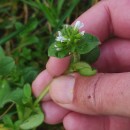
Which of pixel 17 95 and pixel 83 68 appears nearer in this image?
pixel 83 68

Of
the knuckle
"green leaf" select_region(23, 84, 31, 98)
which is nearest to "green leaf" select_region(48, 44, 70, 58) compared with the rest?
the knuckle

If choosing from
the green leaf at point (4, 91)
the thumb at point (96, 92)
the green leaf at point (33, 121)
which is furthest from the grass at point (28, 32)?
the thumb at point (96, 92)

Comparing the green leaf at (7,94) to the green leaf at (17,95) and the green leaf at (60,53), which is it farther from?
the green leaf at (60,53)

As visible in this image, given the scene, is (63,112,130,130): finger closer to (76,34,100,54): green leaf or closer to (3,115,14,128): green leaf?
(3,115,14,128): green leaf

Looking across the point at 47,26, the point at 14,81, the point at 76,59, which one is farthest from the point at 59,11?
the point at 76,59

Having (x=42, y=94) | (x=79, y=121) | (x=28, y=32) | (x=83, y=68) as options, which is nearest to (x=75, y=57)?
(x=83, y=68)

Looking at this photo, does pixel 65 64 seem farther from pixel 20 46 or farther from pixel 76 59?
pixel 20 46

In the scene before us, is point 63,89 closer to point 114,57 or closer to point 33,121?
point 33,121
